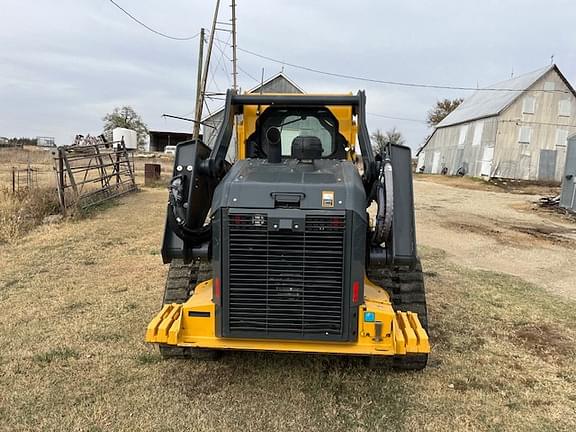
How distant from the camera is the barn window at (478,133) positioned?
1323 inches

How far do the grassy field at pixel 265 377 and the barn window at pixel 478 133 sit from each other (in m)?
29.5

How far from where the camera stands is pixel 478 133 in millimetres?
33969

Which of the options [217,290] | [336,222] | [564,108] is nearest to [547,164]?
[564,108]

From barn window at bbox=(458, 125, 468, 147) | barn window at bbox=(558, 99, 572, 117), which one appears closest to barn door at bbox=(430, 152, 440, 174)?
barn window at bbox=(458, 125, 468, 147)

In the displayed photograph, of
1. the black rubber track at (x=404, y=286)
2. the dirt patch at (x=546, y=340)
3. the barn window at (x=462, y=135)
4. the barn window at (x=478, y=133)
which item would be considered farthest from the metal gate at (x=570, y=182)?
the barn window at (x=462, y=135)

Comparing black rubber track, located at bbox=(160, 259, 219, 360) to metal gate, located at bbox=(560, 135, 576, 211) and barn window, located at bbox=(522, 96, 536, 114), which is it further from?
barn window, located at bbox=(522, 96, 536, 114)

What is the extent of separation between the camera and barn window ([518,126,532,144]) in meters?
31.7

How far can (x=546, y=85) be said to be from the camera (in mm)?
31875

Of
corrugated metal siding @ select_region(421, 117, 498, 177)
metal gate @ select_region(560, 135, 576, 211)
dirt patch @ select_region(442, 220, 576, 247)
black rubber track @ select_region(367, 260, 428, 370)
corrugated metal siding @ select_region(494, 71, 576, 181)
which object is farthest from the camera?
corrugated metal siding @ select_region(421, 117, 498, 177)

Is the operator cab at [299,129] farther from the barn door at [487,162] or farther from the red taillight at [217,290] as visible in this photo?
the barn door at [487,162]

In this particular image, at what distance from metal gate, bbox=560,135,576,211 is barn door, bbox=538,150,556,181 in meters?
15.4

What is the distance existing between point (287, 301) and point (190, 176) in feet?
4.22

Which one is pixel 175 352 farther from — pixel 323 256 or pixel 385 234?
pixel 385 234

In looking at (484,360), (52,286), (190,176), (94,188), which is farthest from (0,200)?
(484,360)
